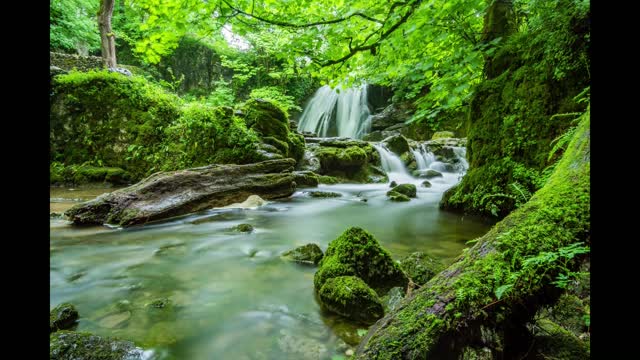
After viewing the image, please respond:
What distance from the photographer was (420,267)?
3.36 m

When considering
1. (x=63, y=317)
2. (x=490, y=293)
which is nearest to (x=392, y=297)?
(x=490, y=293)

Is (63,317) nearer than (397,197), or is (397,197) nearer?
(63,317)

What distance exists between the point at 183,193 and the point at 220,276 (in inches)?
138

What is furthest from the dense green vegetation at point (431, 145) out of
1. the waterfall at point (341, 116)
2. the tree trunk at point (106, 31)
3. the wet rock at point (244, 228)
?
the waterfall at point (341, 116)

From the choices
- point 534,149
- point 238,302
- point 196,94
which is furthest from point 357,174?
point 196,94

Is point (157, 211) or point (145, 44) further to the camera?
point (157, 211)

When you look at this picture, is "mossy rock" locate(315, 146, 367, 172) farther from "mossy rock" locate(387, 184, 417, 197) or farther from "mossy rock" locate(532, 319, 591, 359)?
"mossy rock" locate(532, 319, 591, 359)

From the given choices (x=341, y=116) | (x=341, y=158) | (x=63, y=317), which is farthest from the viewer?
(x=341, y=116)

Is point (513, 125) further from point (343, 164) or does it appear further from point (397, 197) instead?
point (343, 164)

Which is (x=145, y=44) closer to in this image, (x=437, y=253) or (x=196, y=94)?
(x=437, y=253)

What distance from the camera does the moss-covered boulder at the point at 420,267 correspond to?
325cm

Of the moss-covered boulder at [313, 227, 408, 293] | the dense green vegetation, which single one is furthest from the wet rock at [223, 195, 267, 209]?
the moss-covered boulder at [313, 227, 408, 293]

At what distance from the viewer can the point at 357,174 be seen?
43.1ft
